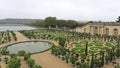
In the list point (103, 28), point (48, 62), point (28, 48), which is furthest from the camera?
point (103, 28)

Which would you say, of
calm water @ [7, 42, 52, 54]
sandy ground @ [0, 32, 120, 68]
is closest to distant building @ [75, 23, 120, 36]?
calm water @ [7, 42, 52, 54]

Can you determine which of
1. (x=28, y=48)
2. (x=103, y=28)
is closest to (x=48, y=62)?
(x=28, y=48)

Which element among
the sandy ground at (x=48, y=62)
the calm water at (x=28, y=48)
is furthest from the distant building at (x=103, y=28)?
the sandy ground at (x=48, y=62)

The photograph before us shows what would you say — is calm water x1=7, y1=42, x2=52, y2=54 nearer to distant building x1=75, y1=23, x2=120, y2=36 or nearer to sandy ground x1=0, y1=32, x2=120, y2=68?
sandy ground x1=0, y1=32, x2=120, y2=68

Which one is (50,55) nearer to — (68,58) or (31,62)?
(68,58)

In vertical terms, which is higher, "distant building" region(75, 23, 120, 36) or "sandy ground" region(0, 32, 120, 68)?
"distant building" region(75, 23, 120, 36)

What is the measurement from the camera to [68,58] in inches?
690

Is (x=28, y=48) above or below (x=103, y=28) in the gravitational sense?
below

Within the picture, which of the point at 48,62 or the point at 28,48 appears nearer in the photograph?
the point at 48,62

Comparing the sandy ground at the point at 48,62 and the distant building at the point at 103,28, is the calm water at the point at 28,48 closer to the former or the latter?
the sandy ground at the point at 48,62

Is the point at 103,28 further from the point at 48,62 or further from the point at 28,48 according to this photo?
the point at 48,62

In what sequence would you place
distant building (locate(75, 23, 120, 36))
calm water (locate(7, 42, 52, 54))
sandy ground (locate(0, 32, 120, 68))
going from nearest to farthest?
sandy ground (locate(0, 32, 120, 68))
calm water (locate(7, 42, 52, 54))
distant building (locate(75, 23, 120, 36))

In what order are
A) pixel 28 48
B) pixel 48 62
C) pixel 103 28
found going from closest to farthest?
pixel 48 62
pixel 28 48
pixel 103 28

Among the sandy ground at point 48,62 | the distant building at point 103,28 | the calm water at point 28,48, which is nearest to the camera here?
the sandy ground at point 48,62
